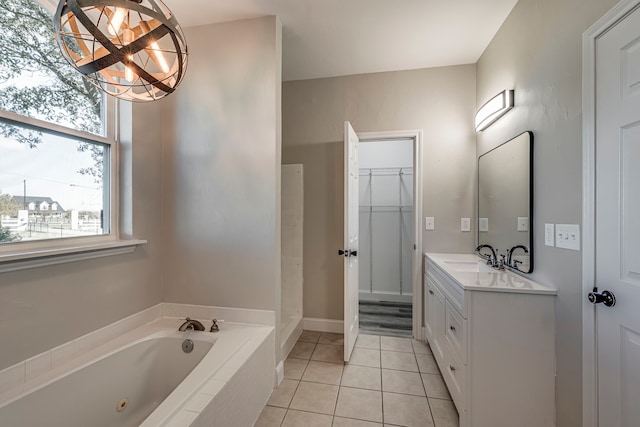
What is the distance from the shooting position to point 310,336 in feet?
8.78

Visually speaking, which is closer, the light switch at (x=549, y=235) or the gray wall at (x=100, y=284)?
the gray wall at (x=100, y=284)

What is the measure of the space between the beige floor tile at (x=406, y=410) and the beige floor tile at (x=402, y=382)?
50 mm

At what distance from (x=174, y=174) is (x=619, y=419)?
2834 mm

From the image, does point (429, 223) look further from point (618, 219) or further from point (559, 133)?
point (618, 219)

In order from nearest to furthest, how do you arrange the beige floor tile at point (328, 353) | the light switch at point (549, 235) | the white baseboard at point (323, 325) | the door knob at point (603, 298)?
the door knob at point (603, 298)
the light switch at point (549, 235)
the beige floor tile at point (328, 353)
the white baseboard at point (323, 325)

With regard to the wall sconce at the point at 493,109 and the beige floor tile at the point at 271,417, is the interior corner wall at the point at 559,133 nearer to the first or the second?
the wall sconce at the point at 493,109

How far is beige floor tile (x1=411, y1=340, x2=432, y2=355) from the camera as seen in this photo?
236cm

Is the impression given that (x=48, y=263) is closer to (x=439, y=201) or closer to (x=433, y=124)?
(x=439, y=201)

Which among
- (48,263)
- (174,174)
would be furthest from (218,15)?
(48,263)

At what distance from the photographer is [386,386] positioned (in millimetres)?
1885

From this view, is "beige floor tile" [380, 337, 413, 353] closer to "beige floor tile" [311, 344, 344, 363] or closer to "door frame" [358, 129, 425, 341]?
"door frame" [358, 129, 425, 341]

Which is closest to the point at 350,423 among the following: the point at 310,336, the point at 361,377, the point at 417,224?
the point at 361,377

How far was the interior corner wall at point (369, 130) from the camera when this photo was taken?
2.52 meters

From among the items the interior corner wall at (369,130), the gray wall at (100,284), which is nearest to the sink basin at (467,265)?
the interior corner wall at (369,130)
